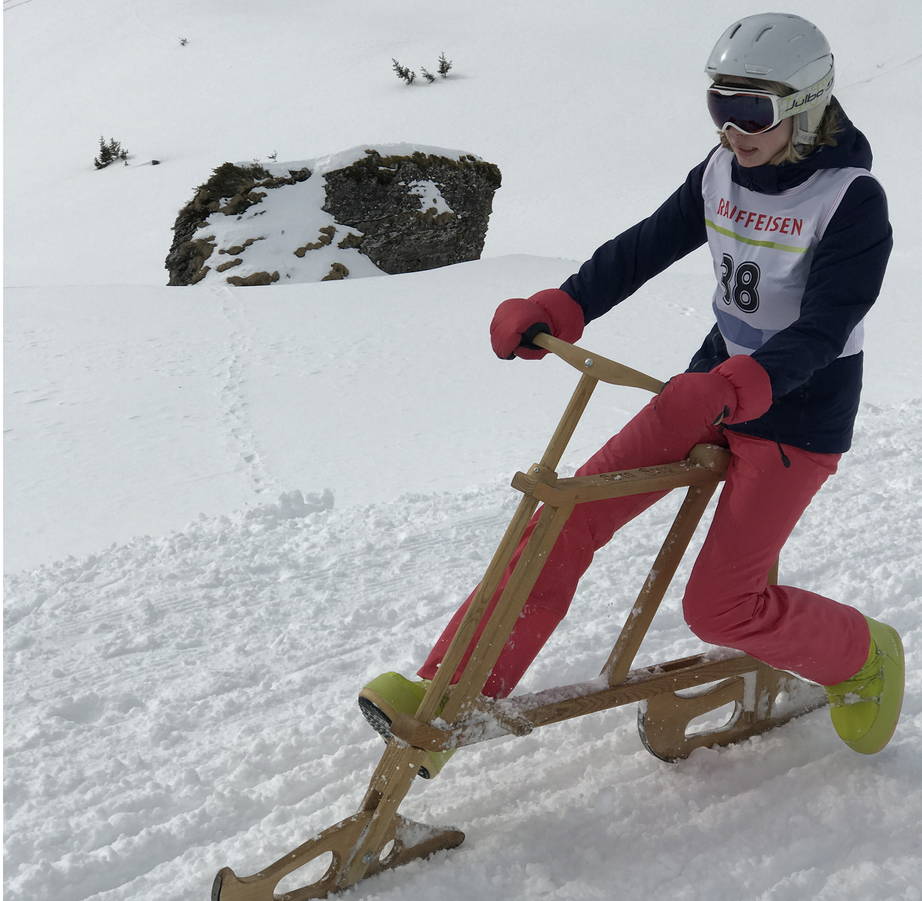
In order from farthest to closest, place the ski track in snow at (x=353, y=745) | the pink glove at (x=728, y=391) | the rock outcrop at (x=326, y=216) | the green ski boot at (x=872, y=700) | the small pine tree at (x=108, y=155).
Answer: the small pine tree at (x=108, y=155), the rock outcrop at (x=326, y=216), the green ski boot at (x=872, y=700), the ski track in snow at (x=353, y=745), the pink glove at (x=728, y=391)

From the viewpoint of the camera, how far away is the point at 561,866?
241cm

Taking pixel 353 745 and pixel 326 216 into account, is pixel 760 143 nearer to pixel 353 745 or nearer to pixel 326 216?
pixel 353 745

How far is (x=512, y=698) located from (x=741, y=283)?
1.12 m

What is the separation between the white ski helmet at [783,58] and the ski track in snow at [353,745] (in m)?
1.63

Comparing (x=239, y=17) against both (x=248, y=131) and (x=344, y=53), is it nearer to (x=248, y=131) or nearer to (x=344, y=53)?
(x=344, y=53)

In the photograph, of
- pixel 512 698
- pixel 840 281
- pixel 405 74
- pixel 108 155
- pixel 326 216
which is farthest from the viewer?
pixel 405 74

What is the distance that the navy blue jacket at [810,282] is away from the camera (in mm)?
2195

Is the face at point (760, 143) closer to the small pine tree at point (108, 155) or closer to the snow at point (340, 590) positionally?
the snow at point (340, 590)

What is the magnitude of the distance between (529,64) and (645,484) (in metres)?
26.7

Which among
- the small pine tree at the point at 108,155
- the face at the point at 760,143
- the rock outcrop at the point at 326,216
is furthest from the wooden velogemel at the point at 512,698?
the small pine tree at the point at 108,155

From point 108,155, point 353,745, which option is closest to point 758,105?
point 353,745

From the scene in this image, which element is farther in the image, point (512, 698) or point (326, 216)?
point (326, 216)

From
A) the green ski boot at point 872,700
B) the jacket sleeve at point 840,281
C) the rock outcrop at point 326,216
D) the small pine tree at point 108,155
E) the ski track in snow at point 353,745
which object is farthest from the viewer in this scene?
the small pine tree at point 108,155

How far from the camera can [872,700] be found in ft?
8.71
